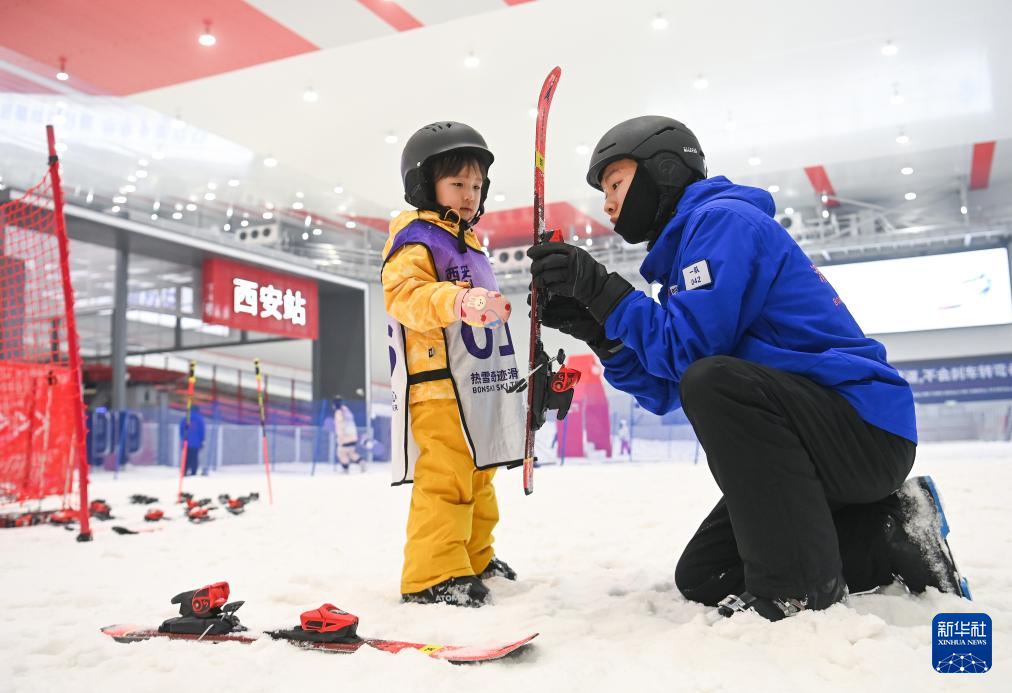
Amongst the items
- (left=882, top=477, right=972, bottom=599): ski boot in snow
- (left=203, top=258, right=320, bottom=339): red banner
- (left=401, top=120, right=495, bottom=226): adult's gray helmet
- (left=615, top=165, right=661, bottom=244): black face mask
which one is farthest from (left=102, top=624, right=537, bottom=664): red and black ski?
(left=203, top=258, right=320, bottom=339): red banner

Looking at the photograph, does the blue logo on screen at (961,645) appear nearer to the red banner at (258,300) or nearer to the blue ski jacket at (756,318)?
the blue ski jacket at (756,318)

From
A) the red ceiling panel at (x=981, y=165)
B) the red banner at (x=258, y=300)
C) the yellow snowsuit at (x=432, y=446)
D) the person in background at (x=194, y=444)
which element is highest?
the red ceiling panel at (x=981, y=165)

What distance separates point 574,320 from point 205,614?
3.49 feet

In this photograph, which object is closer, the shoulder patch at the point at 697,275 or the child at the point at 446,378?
the shoulder patch at the point at 697,275

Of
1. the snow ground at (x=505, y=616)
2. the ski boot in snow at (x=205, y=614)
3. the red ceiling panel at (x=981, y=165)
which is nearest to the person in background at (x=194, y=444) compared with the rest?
the snow ground at (x=505, y=616)

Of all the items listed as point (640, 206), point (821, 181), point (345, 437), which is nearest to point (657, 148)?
point (640, 206)

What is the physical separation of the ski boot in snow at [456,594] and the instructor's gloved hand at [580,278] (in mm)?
788

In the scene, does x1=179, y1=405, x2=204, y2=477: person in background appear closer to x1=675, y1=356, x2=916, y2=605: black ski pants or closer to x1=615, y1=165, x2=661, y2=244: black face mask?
x1=615, y1=165, x2=661, y2=244: black face mask

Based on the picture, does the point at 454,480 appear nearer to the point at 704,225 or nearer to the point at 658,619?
the point at 658,619

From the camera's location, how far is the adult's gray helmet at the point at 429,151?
2.18 metres

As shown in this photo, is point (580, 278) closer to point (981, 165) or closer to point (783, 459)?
point (783, 459)

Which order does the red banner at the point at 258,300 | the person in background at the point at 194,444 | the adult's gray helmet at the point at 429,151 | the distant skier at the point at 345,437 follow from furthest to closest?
the red banner at the point at 258,300 → the distant skier at the point at 345,437 → the person in background at the point at 194,444 → the adult's gray helmet at the point at 429,151

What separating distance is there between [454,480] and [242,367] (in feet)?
62.9

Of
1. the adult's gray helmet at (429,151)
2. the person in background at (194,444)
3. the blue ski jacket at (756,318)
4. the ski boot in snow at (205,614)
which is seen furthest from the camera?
the person in background at (194,444)
